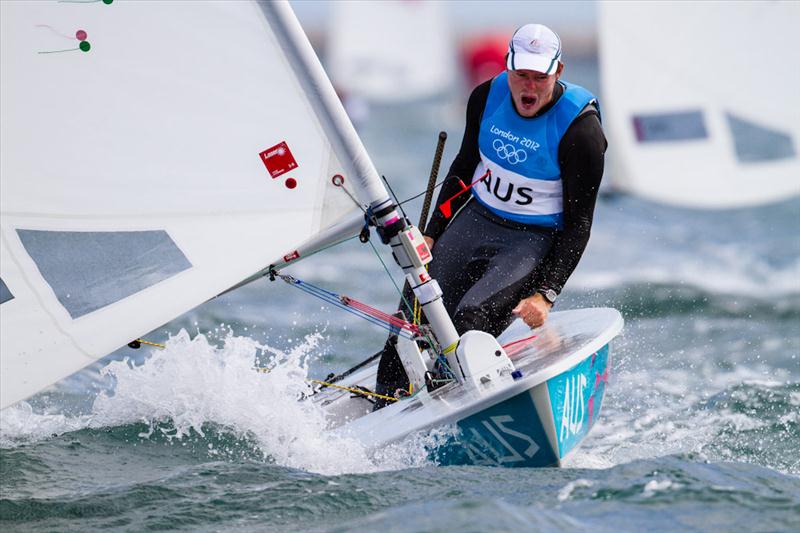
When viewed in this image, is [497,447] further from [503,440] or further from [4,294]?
[4,294]

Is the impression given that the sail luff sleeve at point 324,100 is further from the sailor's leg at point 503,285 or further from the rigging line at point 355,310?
the sailor's leg at point 503,285

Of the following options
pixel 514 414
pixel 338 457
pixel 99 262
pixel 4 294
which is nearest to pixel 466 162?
pixel 514 414

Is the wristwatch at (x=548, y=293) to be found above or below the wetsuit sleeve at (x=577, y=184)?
below

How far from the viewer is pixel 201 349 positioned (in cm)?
411

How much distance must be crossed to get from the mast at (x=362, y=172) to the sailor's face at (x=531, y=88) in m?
0.58

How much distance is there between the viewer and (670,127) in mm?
7539

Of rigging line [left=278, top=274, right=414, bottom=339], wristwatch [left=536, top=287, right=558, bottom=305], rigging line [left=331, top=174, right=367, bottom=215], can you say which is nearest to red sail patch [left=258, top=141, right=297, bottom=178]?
rigging line [left=331, top=174, right=367, bottom=215]

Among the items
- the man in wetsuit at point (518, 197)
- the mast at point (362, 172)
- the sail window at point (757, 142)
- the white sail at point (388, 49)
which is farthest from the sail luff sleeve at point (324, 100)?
Answer: the white sail at point (388, 49)

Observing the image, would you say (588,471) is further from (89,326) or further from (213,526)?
(89,326)

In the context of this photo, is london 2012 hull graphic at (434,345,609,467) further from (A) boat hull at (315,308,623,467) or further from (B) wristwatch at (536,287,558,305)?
(B) wristwatch at (536,287,558,305)

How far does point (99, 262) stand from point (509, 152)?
54.0 inches

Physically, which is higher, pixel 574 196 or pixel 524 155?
pixel 524 155

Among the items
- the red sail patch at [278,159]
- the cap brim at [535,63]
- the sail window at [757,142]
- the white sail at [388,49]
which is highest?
the white sail at [388,49]

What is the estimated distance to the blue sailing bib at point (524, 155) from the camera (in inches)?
148
